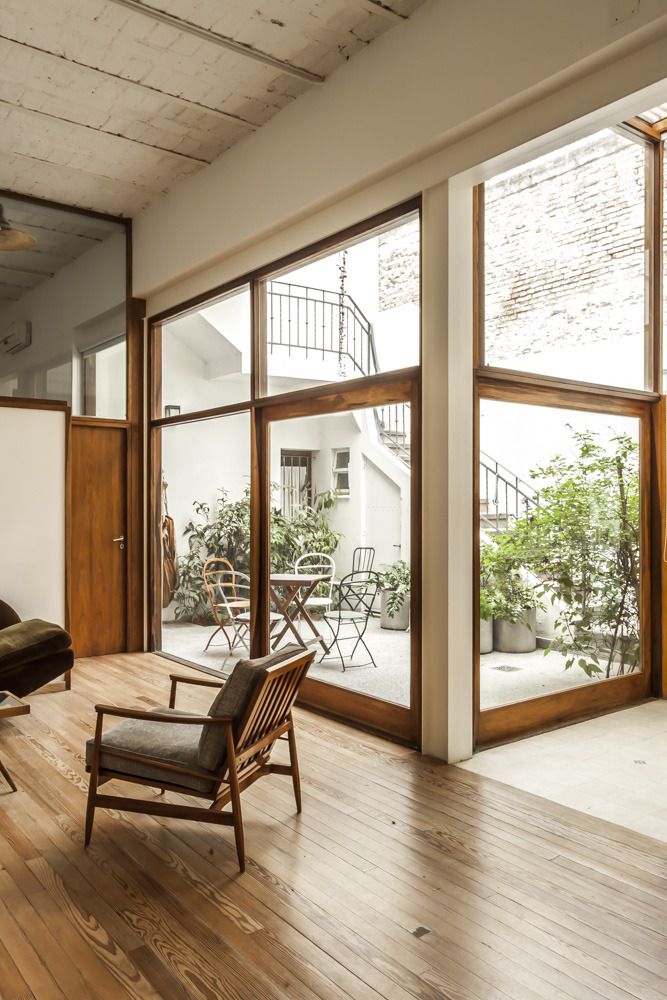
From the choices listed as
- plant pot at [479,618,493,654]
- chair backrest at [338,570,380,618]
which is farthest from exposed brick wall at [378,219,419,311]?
plant pot at [479,618,493,654]

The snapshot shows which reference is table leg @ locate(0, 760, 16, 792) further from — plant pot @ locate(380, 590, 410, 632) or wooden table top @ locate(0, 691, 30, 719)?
plant pot @ locate(380, 590, 410, 632)

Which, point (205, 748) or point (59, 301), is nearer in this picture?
point (205, 748)

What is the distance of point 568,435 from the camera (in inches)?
184

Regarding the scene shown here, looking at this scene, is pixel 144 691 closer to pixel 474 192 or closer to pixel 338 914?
pixel 338 914

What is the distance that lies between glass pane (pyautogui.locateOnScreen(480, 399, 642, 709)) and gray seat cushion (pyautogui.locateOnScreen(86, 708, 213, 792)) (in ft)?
6.03

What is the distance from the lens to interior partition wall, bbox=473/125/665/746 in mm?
4184

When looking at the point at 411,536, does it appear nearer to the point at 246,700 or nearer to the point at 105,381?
the point at 246,700

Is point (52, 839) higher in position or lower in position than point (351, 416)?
lower

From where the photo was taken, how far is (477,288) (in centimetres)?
407

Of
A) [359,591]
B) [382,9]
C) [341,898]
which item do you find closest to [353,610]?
[359,591]

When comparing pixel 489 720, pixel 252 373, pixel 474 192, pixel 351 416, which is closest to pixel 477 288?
pixel 474 192

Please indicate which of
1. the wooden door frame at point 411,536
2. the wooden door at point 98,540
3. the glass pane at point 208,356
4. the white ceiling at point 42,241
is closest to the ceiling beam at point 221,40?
the glass pane at point 208,356

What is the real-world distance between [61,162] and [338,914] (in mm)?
5595

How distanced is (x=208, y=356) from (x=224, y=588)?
195 cm
